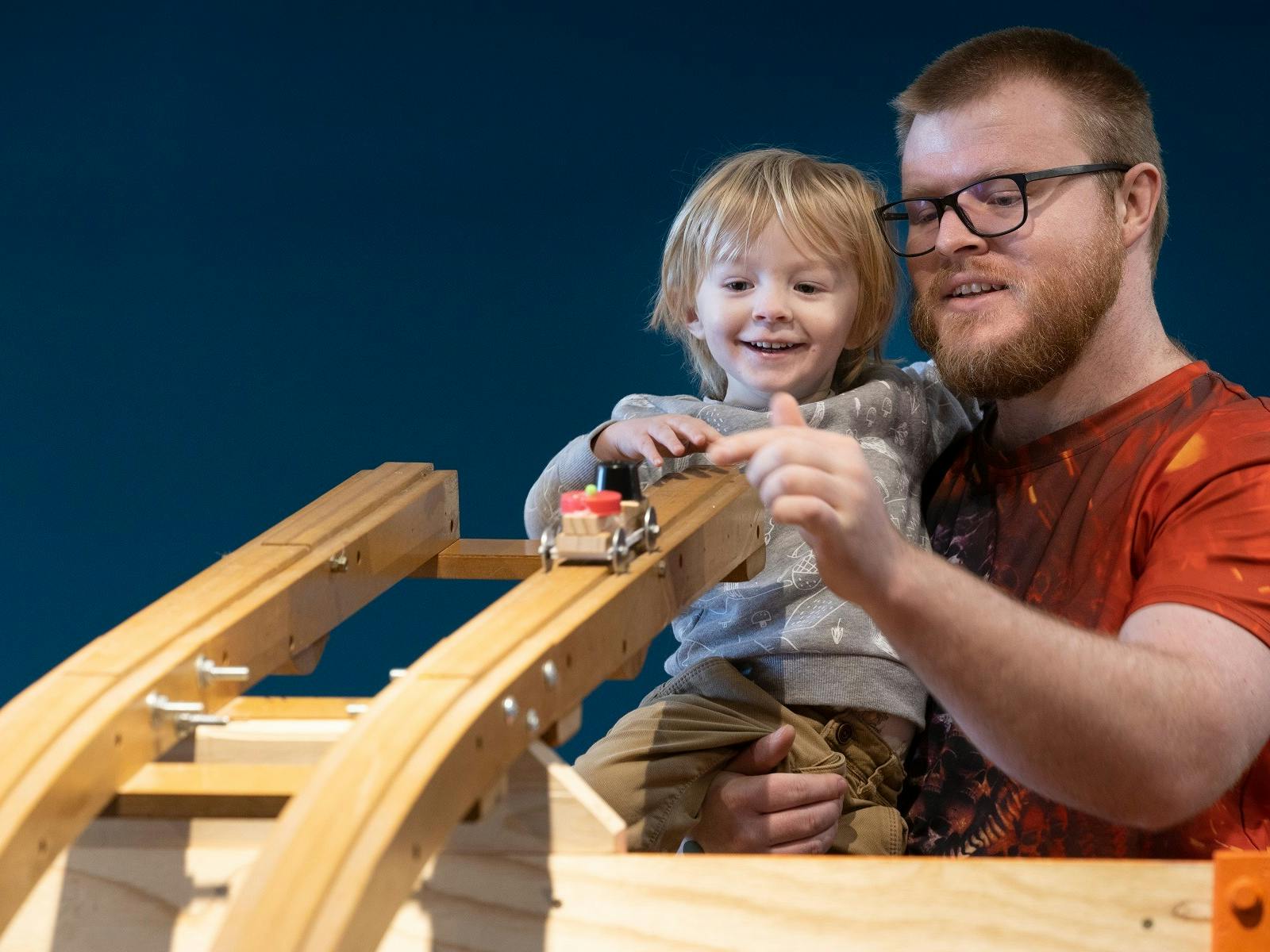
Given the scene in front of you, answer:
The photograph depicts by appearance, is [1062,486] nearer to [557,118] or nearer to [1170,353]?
[1170,353]

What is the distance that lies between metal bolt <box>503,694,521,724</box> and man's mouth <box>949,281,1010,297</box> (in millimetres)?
1151

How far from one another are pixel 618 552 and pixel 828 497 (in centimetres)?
23

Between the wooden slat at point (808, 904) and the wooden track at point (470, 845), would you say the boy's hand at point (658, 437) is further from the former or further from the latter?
the wooden slat at point (808, 904)

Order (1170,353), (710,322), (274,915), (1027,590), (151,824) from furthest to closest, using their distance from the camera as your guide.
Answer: (710,322) < (1170,353) < (1027,590) < (151,824) < (274,915)

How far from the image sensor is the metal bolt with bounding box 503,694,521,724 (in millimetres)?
1200

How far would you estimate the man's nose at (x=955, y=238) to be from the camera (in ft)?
6.93

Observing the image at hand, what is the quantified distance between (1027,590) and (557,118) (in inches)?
85.8

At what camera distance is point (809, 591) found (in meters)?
2.18

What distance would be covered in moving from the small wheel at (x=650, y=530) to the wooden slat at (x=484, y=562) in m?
0.48

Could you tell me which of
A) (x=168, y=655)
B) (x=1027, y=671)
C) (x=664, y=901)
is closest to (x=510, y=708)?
(x=664, y=901)

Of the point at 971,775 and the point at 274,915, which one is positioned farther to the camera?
the point at 971,775

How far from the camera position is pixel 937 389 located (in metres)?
2.44

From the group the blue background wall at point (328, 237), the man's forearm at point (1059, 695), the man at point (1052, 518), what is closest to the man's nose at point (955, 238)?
Result: the man at point (1052, 518)

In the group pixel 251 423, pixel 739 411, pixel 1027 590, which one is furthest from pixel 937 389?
pixel 251 423
